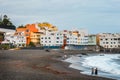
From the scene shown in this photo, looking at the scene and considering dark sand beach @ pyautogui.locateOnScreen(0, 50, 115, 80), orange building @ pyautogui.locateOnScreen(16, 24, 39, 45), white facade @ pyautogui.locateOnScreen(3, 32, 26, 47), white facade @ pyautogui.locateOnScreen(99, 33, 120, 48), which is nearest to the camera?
dark sand beach @ pyautogui.locateOnScreen(0, 50, 115, 80)

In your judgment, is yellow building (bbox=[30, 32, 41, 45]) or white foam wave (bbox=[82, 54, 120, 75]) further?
yellow building (bbox=[30, 32, 41, 45])

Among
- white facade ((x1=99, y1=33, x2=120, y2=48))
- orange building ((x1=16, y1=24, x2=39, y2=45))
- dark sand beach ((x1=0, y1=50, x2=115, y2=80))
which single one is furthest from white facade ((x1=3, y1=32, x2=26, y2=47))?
dark sand beach ((x1=0, y1=50, x2=115, y2=80))

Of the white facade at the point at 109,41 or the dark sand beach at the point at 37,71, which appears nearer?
the dark sand beach at the point at 37,71

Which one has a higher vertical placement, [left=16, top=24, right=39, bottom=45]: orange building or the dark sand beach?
[left=16, top=24, right=39, bottom=45]: orange building

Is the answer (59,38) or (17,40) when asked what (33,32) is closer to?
(17,40)

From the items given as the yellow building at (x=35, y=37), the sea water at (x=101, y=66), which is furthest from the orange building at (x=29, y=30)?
the sea water at (x=101, y=66)

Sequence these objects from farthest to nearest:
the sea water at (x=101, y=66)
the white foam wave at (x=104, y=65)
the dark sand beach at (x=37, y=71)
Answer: the white foam wave at (x=104, y=65)
the sea water at (x=101, y=66)
the dark sand beach at (x=37, y=71)

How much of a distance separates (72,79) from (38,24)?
115 metres

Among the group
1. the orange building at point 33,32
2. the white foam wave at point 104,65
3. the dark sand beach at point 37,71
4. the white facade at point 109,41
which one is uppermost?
the orange building at point 33,32

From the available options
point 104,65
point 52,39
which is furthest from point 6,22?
point 104,65

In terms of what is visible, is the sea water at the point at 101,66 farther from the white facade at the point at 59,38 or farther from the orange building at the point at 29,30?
the orange building at the point at 29,30

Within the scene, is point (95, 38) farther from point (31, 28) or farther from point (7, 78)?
→ point (7, 78)

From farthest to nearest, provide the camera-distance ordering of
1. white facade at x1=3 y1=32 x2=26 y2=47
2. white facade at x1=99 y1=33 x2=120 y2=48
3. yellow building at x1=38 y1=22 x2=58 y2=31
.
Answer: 1. yellow building at x1=38 y1=22 x2=58 y2=31
2. white facade at x1=99 y1=33 x2=120 y2=48
3. white facade at x1=3 y1=32 x2=26 y2=47

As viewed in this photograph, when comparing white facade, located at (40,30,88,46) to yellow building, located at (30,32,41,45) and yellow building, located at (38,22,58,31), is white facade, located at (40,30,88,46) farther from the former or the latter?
yellow building, located at (38,22,58,31)
